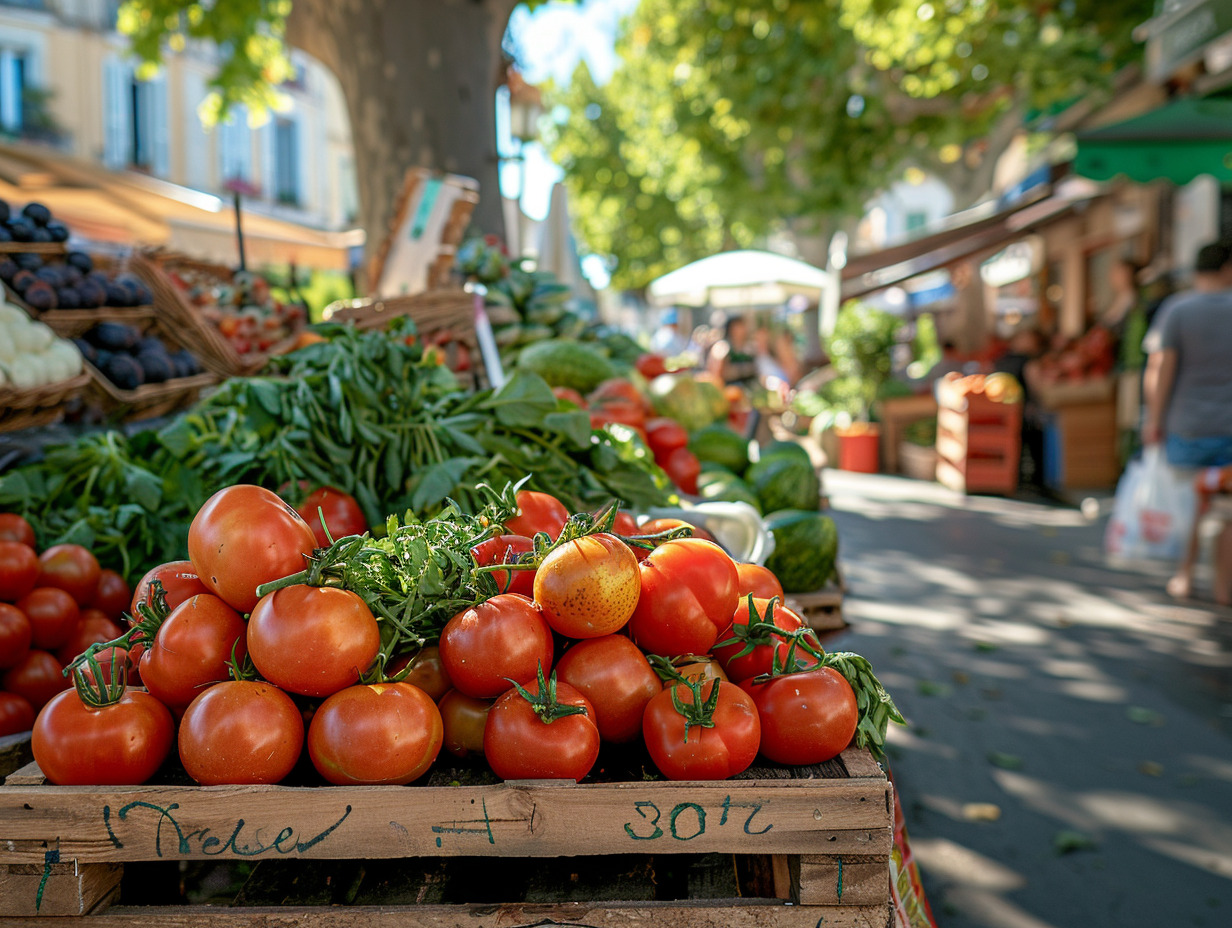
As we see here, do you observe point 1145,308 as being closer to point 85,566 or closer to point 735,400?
point 735,400

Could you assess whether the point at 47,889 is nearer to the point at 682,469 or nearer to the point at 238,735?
the point at 238,735

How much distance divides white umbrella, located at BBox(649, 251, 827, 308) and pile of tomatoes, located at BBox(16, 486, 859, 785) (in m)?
11.7

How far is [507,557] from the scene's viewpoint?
4.89 ft

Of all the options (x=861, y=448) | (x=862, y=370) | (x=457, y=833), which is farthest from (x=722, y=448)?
(x=862, y=370)

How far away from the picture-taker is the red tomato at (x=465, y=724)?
1.37 metres

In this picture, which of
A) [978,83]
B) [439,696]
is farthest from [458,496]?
[978,83]

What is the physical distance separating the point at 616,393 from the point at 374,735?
2274mm

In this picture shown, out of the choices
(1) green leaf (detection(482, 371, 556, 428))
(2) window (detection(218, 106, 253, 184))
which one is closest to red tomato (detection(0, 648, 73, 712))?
(1) green leaf (detection(482, 371, 556, 428))

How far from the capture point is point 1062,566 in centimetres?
675

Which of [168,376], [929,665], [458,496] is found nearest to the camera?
[458,496]

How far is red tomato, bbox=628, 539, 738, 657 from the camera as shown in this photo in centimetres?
141

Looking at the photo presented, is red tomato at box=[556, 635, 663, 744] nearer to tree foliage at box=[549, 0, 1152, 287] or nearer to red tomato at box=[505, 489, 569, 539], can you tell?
red tomato at box=[505, 489, 569, 539]

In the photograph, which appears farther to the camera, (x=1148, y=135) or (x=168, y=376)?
(x=1148, y=135)

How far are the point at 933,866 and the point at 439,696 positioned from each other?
7.48ft
